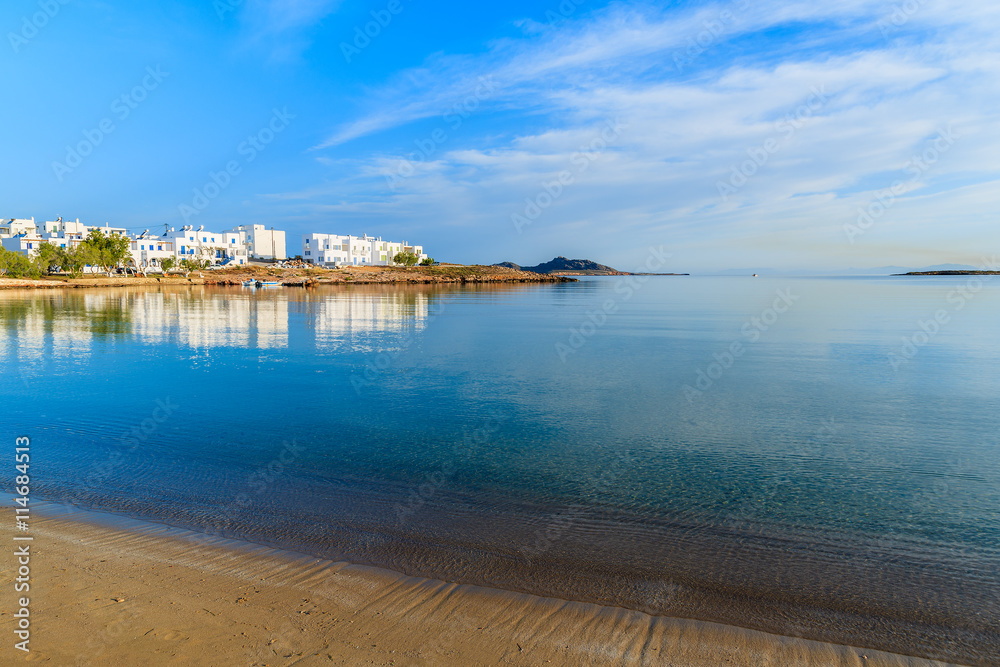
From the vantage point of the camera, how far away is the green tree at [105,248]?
9969 centimetres

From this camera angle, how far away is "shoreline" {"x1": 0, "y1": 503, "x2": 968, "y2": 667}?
458 cm

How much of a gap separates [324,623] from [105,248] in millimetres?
123129

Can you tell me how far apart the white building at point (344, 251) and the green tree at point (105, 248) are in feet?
184

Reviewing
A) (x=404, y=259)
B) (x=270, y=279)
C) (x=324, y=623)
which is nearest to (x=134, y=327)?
(x=324, y=623)

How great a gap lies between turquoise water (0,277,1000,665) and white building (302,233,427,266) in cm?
14116

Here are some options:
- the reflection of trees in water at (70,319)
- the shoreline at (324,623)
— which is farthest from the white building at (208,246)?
the shoreline at (324,623)

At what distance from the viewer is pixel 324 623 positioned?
4.96 meters

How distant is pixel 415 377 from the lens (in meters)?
18.7

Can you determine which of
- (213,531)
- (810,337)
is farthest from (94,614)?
(810,337)

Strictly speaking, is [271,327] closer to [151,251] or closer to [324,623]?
[324,623]

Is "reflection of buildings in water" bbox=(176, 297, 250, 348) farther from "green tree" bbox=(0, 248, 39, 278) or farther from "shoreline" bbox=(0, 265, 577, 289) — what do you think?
"green tree" bbox=(0, 248, 39, 278)

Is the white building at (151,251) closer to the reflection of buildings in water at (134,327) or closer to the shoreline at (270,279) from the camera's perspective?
the shoreline at (270,279)

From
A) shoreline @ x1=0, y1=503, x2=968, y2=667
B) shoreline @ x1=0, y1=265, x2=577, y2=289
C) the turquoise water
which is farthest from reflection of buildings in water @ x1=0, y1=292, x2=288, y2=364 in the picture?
shoreline @ x1=0, y1=265, x2=577, y2=289

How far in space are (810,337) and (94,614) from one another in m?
32.9
